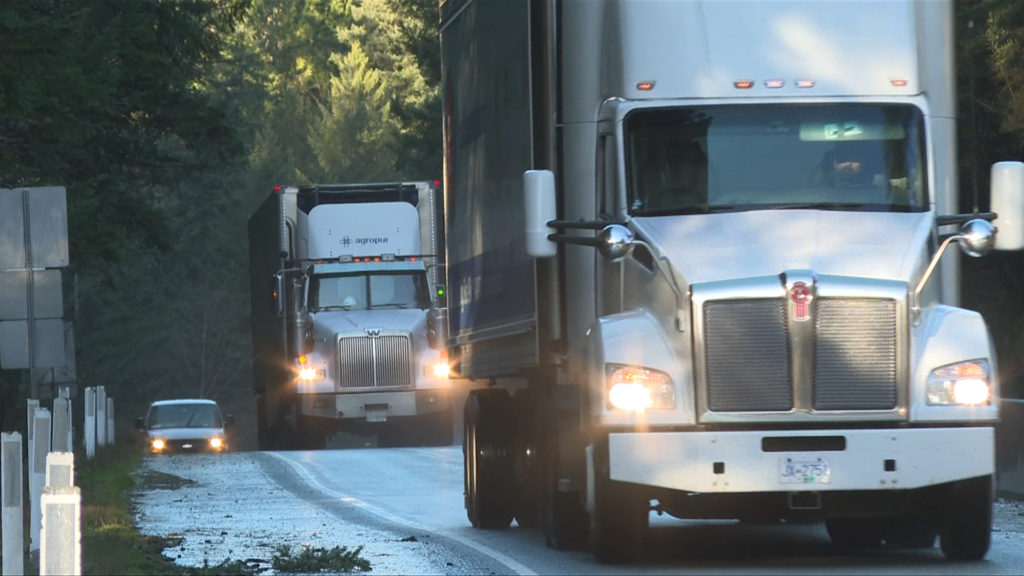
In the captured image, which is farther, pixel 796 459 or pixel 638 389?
pixel 638 389

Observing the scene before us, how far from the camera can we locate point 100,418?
1572 inches

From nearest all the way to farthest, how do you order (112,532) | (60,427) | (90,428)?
1. (112,532)
2. (60,427)
3. (90,428)

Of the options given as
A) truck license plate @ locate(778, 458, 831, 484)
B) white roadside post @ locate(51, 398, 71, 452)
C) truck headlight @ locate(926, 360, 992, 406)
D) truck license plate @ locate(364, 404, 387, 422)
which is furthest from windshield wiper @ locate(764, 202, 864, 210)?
truck license plate @ locate(364, 404, 387, 422)

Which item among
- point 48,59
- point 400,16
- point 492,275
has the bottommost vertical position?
point 492,275

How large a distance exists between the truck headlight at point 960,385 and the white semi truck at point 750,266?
1 centimetres

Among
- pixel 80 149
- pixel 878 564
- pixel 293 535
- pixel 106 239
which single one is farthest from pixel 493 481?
pixel 80 149

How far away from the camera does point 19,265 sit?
18.6 metres

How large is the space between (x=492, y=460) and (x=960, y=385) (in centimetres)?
522

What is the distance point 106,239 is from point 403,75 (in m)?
64.0

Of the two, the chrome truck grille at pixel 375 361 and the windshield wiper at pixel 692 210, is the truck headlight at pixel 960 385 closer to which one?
the windshield wiper at pixel 692 210

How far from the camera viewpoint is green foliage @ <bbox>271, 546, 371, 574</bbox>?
1377 centimetres

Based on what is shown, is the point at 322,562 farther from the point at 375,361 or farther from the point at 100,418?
the point at 100,418

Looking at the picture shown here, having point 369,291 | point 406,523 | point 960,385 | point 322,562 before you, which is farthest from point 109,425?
point 960,385

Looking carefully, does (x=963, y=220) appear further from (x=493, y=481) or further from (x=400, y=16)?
(x=400, y=16)
